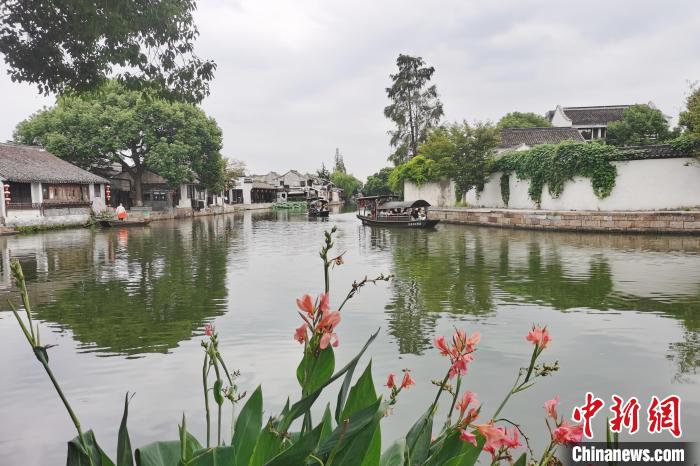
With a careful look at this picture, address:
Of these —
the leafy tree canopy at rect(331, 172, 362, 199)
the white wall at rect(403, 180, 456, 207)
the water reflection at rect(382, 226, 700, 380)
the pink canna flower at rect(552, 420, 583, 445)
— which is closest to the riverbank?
the water reflection at rect(382, 226, 700, 380)

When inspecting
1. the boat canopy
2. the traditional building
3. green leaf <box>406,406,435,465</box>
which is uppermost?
the traditional building

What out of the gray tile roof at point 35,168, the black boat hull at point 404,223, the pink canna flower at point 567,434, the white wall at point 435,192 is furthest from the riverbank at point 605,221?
the gray tile roof at point 35,168

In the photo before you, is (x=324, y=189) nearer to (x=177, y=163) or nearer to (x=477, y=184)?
(x=177, y=163)

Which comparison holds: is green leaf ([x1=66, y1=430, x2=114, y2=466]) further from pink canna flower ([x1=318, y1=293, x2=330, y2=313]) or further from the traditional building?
the traditional building

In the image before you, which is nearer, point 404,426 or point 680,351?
point 404,426

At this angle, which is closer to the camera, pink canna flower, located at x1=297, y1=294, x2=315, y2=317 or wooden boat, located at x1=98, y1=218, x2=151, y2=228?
pink canna flower, located at x1=297, y1=294, x2=315, y2=317

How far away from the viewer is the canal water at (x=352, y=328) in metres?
4.82

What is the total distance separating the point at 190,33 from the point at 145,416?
4119mm

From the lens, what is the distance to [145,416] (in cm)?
474

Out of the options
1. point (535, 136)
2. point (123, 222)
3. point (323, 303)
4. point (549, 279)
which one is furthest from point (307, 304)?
point (535, 136)

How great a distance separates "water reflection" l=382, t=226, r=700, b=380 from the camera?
790cm

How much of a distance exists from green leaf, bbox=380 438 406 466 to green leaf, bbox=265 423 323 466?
458mm

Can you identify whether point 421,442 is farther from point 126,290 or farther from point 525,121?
point 525,121

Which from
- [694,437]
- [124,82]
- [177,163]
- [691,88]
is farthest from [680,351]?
[177,163]
